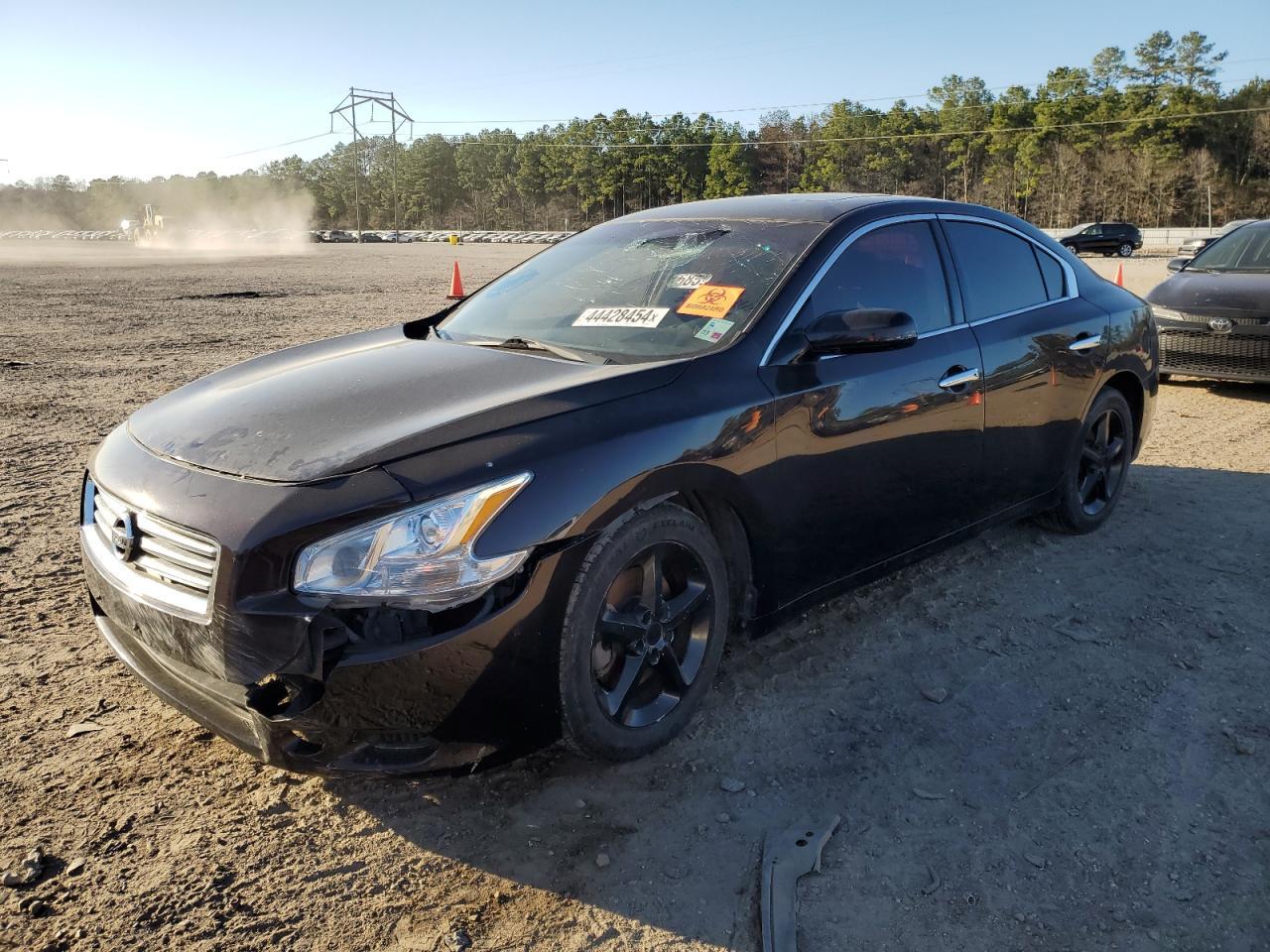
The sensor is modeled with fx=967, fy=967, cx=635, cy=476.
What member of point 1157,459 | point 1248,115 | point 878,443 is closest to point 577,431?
point 878,443

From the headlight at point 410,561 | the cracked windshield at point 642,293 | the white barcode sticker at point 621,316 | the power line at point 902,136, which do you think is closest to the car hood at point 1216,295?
the cracked windshield at point 642,293

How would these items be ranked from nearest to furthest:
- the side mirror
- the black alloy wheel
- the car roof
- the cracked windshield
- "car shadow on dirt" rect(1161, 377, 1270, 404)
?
the side mirror
the cracked windshield
the car roof
the black alloy wheel
"car shadow on dirt" rect(1161, 377, 1270, 404)

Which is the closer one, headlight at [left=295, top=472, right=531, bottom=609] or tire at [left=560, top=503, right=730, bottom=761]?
headlight at [left=295, top=472, right=531, bottom=609]

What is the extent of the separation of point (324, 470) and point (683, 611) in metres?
1.15

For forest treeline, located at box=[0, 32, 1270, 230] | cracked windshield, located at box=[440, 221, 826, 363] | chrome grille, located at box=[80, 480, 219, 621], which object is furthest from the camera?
forest treeline, located at box=[0, 32, 1270, 230]

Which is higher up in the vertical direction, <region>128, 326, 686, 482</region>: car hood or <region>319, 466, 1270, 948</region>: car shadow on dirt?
<region>128, 326, 686, 482</region>: car hood

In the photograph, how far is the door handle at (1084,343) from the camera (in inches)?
179

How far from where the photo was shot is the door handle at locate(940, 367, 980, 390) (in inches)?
148

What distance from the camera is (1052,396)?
4.44 m

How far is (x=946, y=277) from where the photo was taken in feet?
13.1

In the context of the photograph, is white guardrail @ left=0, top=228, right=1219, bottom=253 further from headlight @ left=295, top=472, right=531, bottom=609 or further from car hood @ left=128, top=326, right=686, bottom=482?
headlight @ left=295, top=472, right=531, bottom=609

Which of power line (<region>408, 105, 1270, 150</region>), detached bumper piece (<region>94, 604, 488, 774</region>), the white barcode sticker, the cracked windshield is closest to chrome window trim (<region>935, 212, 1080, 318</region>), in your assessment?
the cracked windshield

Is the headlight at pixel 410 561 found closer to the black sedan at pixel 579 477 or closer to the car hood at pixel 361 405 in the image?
the black sedan at pixel 579 477

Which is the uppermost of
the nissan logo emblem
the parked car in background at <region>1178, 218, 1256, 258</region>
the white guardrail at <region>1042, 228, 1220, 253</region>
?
the white guardrail at <region>1042, 228, 1220, 253</region>
